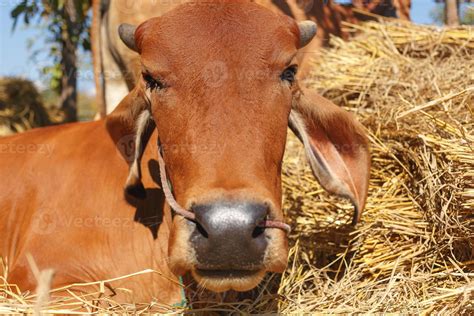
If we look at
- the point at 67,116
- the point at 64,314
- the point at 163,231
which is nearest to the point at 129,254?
the point at 163,231

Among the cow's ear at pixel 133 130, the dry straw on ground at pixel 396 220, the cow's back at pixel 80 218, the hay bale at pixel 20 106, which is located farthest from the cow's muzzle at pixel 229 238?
the hay bale at pixel 20 106

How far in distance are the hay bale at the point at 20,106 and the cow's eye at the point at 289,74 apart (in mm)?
6877

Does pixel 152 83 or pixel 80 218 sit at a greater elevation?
pixel 152 83

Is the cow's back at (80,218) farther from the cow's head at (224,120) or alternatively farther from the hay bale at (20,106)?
the hay bale at (20,106)

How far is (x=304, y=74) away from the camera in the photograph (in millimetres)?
6059

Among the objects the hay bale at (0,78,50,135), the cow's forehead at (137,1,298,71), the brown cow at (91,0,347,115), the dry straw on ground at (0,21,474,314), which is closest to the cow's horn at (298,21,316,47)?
the cow's forehead at (137,1,298,71)

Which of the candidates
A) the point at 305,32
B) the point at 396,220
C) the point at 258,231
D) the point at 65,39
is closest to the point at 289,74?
the point at 305,32

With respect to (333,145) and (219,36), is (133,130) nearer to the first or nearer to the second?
(219,36)

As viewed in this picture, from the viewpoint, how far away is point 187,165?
283 centimetres

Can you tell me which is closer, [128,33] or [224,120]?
[224,120]

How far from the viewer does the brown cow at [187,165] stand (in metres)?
2.63

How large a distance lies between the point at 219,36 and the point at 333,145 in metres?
1.05

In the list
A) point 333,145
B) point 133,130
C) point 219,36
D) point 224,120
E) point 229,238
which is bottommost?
point 333,145

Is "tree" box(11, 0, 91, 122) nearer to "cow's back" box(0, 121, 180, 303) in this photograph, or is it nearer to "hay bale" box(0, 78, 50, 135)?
"hay bale" box(0, 78, 50, 135)
